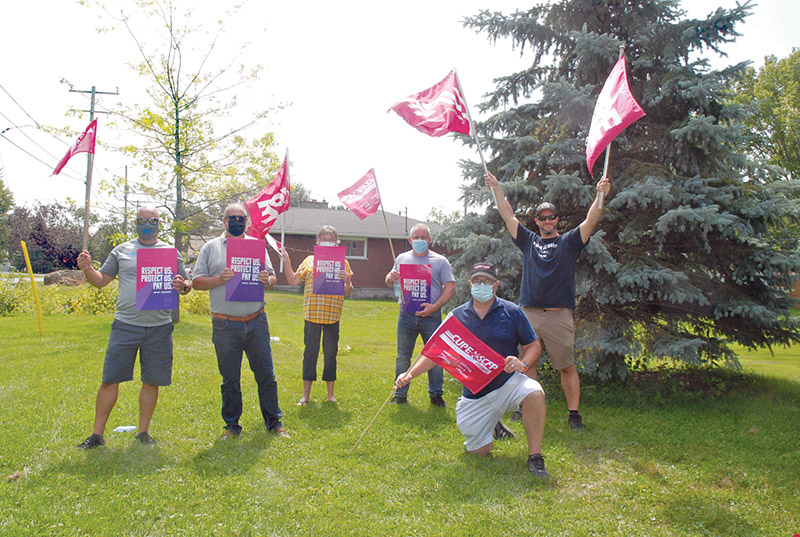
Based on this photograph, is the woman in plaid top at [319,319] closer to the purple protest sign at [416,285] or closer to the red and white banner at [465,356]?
the purple protest sign at [416,285]

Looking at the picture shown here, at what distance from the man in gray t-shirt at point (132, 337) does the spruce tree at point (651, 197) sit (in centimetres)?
366

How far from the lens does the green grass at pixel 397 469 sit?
3.49 m

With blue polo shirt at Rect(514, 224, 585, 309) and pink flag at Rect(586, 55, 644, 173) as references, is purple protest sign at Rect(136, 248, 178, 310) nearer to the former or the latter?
blue polo shirt at Rect(514, 224, 585, 309)

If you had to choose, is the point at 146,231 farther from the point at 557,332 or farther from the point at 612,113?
the point at 612,113

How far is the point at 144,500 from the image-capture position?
12.1 feet

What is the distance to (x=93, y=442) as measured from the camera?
463 centimetres

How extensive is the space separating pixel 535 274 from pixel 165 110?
11903 millimetres

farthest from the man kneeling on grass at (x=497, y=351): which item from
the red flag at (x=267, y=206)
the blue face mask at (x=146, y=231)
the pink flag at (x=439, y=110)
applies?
the red flag at (x=267, y=206)

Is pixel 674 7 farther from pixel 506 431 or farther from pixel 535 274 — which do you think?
pixel 506 431

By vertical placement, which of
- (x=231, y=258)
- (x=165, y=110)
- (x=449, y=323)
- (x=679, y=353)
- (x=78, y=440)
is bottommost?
(x=78, y=440)

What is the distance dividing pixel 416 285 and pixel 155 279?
2.73 meters

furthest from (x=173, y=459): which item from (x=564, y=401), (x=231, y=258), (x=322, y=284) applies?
(x=564, y=401)

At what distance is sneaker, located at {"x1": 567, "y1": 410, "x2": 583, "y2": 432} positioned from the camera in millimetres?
5384

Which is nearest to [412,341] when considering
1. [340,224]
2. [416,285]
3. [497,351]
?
[416,285]
